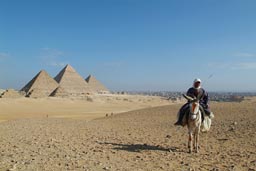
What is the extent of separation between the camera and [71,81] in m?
90.4

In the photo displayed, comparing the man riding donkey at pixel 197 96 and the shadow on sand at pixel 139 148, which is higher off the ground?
the man riding donkey at pixel 197 96

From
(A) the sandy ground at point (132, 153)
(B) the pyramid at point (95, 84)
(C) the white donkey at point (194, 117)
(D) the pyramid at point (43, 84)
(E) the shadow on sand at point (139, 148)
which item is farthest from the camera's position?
(B) the pyramid at point (95, 84)

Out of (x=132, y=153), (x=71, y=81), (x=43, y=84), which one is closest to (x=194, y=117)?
(x=132, y=153)

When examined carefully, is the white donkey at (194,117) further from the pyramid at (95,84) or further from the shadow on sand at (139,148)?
the pyramid at (95,84)

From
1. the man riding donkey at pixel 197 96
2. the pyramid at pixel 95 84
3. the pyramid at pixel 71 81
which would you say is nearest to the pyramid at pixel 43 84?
the pyramid at pixel 71 81

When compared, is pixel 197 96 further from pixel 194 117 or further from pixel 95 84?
pixel 95 84

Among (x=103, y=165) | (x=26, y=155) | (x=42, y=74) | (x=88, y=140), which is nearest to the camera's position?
(x=103, y=165)

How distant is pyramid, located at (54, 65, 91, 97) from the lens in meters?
88.1

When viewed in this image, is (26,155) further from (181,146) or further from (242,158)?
(242,158)

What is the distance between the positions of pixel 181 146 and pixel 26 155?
453 cm

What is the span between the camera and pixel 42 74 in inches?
3059

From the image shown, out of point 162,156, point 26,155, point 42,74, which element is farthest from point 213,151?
Result: point 42,74

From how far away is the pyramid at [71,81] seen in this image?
88062mm

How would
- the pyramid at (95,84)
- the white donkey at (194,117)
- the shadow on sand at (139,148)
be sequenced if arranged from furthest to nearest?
the pyramid at (95,84) → the shadow on sand at (139,148) → the white donkey at (194,117)
